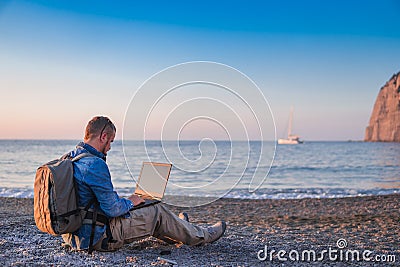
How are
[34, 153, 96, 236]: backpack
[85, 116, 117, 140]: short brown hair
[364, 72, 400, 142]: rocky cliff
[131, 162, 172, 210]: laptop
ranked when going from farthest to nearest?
[364, 72, 400, 142]: rocky cliff, [131, 162, 172, 210]: laptop, [85, 116, 117, 140]: short brown hair, [34, 153, 96, 236]: backpack

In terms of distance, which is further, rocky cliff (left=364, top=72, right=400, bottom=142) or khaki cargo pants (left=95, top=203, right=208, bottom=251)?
rocky cliff (left=364, top=72, right=400, bottom=142)

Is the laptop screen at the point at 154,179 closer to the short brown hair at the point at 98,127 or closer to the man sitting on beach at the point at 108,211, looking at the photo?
the man sitting on beach at the point at 108,211

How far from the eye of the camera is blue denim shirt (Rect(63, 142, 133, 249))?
13.7ft

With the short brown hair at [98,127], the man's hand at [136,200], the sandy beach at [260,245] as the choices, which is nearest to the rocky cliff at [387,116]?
the sandy beach at [260,245]

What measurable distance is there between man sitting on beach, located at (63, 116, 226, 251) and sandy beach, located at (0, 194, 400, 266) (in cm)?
20

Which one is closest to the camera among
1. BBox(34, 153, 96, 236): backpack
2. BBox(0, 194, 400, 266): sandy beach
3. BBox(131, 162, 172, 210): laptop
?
BBox(34, 153, 96, 236): backpack

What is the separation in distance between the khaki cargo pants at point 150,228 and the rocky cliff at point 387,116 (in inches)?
3895

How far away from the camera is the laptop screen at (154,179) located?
483 cm

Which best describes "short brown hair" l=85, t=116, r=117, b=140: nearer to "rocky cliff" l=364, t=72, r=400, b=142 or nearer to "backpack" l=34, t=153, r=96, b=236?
"backpack" l=34, t=153, r=96, b=236

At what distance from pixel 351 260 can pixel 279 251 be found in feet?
2.76

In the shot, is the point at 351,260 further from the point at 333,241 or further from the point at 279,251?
the point at 333,241

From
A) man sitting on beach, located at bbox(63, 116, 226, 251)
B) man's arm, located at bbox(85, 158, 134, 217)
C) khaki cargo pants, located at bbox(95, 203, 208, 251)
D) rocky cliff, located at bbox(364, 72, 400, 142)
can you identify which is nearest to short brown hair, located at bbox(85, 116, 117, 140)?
man sitting on beach, located at bbox(63, 116, 226, 251)

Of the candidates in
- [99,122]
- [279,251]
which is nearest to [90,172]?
[99,122]

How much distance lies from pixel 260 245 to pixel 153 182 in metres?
1.78
